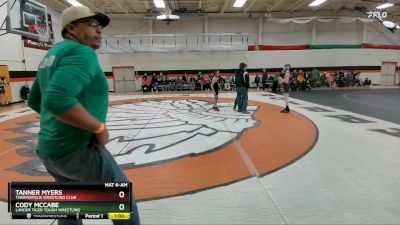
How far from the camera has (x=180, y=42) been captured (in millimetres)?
21750

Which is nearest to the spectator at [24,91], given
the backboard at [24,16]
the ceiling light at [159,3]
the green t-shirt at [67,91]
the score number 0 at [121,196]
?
the backboard at [24,16]

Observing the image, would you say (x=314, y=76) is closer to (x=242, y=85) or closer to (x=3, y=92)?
(x=242, y=85)

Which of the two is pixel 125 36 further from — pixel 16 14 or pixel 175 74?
pixel 16 14

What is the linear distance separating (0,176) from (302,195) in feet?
13.0

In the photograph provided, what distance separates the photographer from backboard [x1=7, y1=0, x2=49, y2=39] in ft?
37.0

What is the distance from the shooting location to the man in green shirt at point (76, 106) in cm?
135

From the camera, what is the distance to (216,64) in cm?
2223

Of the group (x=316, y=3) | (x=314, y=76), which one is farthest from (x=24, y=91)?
(x=314, y=76)

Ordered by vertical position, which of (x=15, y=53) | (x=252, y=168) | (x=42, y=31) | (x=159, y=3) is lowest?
(x=252, y=168)

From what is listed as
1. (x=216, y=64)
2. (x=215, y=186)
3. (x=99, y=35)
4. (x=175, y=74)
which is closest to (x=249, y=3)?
(x=216, y=64)

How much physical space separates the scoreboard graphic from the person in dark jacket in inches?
338

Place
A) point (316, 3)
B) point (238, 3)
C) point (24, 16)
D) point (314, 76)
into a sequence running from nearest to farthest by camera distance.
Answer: point (24, 16), point (238, 3), point (316, 3), point (314, 76)

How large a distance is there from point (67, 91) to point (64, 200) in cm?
52

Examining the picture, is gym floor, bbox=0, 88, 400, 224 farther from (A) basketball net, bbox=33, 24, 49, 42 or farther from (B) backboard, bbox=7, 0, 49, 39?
(A) basketball net, bbox=33, 24, 49, 42
